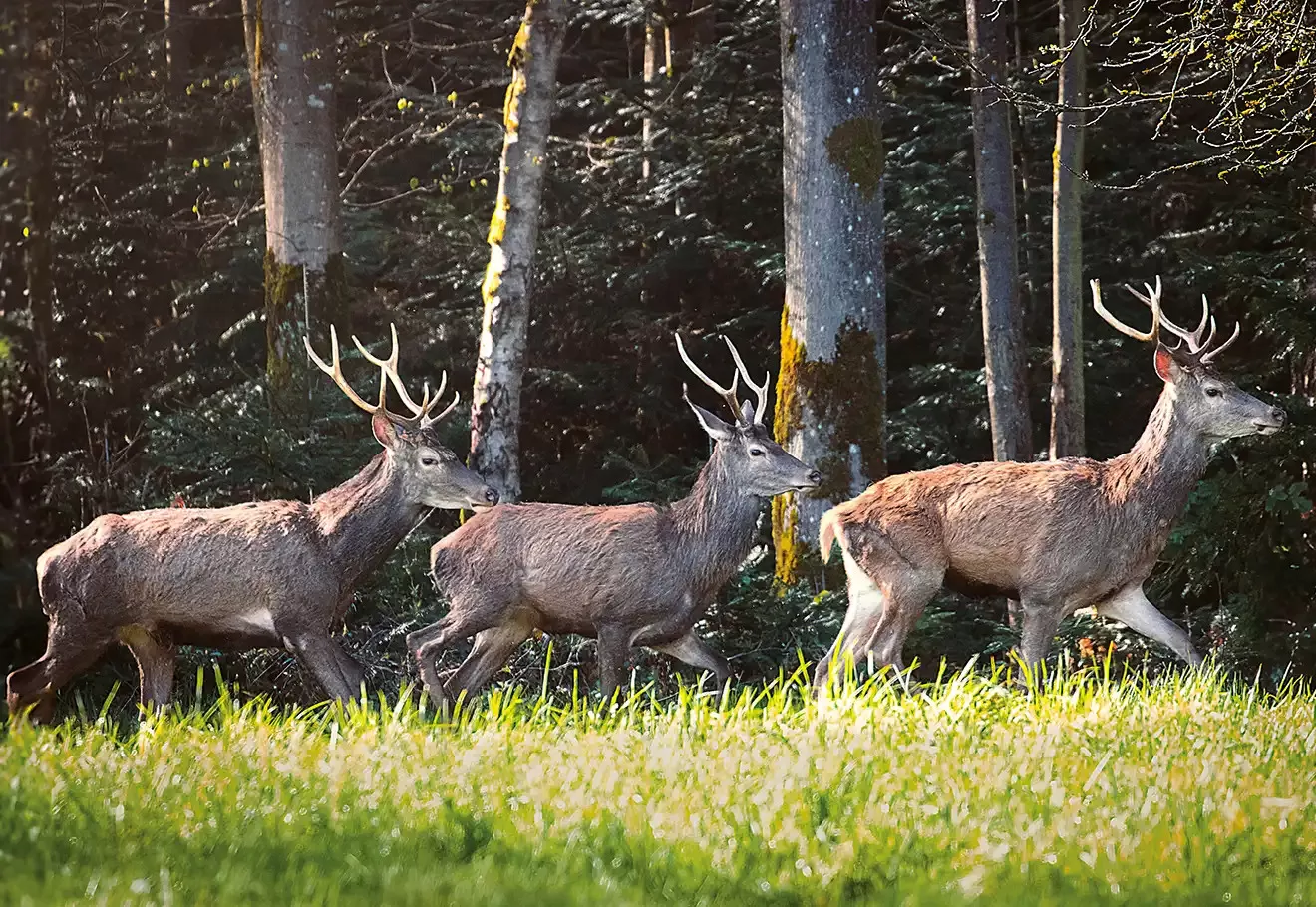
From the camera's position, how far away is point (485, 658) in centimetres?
923

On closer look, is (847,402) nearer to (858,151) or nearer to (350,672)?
(858,151)

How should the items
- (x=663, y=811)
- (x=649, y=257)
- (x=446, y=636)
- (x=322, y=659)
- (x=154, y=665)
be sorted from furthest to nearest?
(x=649, y=257), (x=446, y=636), (x=154, y=665), (x=322, y=659), (x=663, y=811)

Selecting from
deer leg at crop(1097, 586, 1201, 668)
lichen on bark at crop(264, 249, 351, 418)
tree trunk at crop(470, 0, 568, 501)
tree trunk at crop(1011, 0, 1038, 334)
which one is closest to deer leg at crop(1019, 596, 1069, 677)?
deer leg at crop(1097, 586, 1201, 668)

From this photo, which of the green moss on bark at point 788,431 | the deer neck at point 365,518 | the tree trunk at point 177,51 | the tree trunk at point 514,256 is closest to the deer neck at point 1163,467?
the green moss on bark at point 788,431

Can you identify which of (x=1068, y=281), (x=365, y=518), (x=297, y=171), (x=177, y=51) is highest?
(x=177, y=51)

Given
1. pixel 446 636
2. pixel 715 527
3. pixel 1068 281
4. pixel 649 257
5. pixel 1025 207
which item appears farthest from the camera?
pixel 649 257

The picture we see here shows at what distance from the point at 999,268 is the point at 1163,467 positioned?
17.1ft

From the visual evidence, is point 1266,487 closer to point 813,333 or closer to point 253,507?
point 813,333

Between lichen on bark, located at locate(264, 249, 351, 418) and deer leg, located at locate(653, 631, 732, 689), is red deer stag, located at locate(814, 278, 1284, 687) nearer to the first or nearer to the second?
deer leg, located at locate(653, 631, 732, 689)

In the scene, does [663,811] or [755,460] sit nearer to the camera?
[663,811]

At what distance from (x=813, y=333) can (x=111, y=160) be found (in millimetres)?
11112

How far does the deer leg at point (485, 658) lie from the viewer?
9.19 metres

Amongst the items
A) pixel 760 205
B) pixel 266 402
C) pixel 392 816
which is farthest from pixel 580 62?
pixel 392 816

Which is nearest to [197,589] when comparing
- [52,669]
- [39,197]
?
[52,669]
